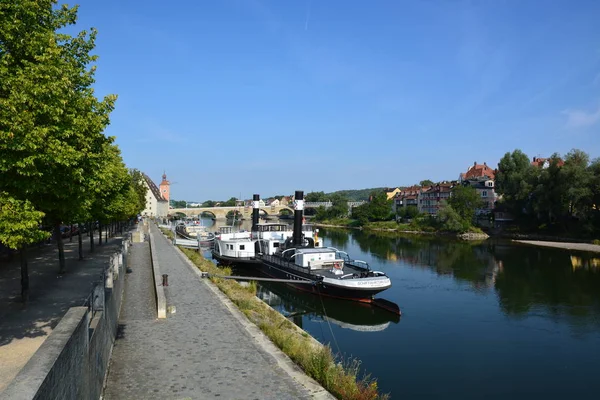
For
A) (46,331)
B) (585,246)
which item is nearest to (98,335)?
(46,331)

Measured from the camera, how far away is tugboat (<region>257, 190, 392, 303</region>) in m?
25.2

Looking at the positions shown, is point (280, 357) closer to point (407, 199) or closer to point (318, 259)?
point (318, 259)

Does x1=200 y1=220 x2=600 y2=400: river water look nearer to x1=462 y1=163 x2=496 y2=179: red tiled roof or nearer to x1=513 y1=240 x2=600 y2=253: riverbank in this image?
x1=513 y1=240 x2=600 y2=253: riverbank

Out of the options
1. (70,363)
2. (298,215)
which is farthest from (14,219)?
(298,215)

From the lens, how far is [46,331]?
12.4m

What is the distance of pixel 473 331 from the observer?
2128 centimetres

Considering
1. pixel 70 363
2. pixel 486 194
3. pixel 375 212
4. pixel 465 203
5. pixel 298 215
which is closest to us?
pixel 70 363

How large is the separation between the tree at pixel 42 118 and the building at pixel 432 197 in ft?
320

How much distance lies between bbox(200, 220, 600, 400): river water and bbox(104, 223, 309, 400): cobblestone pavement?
18.9 ft

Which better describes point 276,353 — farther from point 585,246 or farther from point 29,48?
point 585,246

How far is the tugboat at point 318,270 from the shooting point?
2525 cm

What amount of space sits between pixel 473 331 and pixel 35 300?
18706 millimetres

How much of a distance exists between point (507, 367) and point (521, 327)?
5.92 m

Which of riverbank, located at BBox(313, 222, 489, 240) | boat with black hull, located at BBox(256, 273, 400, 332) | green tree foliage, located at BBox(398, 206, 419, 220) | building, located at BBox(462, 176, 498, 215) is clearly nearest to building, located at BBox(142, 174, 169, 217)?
riverbank, located at BBox(313, 222, 489, 240)
